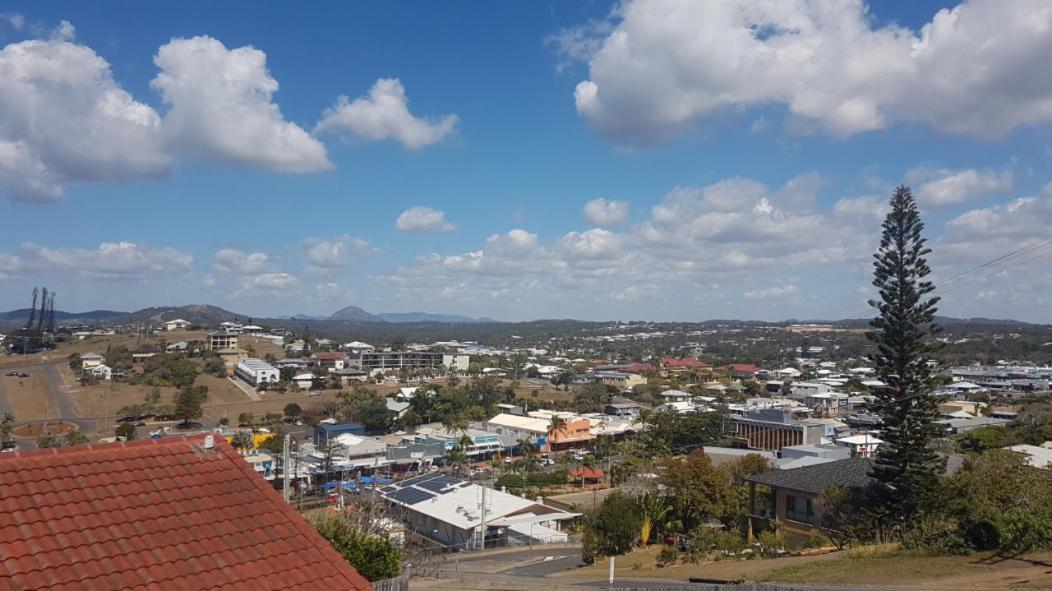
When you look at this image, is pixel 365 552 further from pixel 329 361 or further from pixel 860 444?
pixel 329 361

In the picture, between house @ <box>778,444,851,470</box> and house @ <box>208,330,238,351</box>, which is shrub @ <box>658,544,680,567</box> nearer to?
house @ <box>778,444,851,470</box>

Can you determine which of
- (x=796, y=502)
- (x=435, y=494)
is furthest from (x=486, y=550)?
(x=796, y=502)

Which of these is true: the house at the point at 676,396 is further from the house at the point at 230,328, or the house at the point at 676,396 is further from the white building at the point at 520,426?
the house at the point at 230,328

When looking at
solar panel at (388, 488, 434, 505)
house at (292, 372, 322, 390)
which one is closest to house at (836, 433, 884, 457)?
solar panel at (388, 488, 434, 505)

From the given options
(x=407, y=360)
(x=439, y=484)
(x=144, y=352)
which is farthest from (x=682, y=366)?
(x=439, y=484)

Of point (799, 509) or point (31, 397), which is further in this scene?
point (31, 397)

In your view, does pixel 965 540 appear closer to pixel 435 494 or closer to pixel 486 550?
pixel 486 550

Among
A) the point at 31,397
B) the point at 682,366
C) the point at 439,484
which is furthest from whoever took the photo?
the point at 682,366
